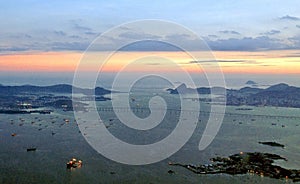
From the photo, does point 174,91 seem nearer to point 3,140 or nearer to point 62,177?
point 3,140

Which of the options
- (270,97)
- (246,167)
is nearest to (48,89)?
(270,97)

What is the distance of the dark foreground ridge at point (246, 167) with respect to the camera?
8477mm

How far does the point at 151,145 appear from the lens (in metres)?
11.8

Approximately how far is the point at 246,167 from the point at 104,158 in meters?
3.91

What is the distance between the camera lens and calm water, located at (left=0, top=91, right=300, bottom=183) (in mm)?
8055

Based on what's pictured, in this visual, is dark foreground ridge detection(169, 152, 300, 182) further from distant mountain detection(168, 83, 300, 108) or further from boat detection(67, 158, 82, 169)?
distant mountain detection(168, 83, 300, 108)

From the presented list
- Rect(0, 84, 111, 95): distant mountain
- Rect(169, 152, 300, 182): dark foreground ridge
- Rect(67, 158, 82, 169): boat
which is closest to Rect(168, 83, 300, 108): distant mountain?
Rect(0, 84, 111, 95): distant mountain

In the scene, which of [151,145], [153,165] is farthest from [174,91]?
[153,165]

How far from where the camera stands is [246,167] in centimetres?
899

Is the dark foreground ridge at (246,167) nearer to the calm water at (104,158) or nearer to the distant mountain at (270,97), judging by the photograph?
the calm water at (104,158)

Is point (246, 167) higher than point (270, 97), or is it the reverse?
point (270, 97)

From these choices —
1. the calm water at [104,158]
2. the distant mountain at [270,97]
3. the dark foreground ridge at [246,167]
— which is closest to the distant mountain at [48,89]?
the distant mountain at [270,97]

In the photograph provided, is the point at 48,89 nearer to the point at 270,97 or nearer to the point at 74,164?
the point at 270,97

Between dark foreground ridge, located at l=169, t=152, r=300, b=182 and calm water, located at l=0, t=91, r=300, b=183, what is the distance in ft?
0.97
